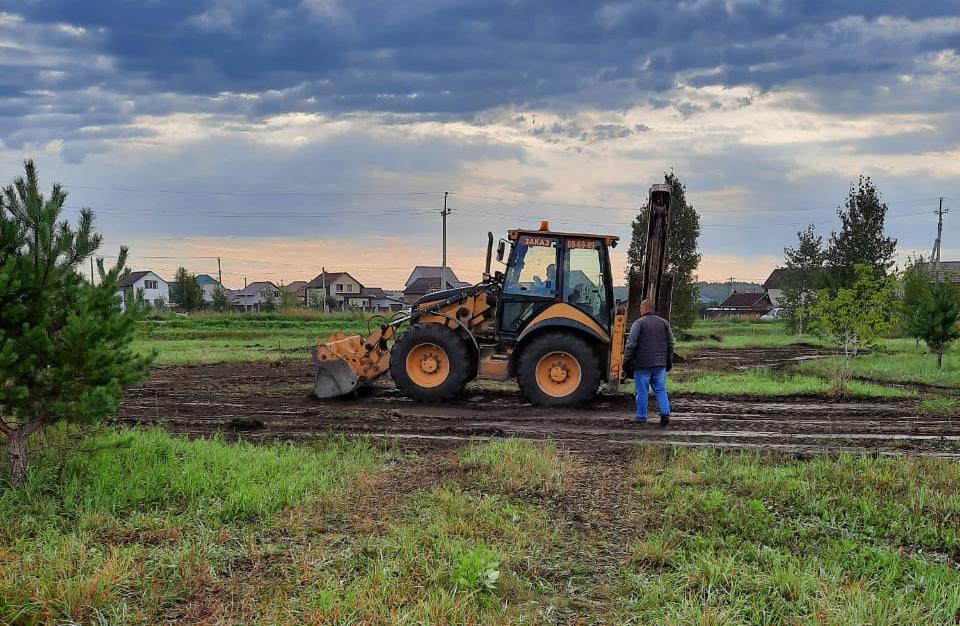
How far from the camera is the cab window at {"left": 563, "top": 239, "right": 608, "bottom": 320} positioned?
11586mm

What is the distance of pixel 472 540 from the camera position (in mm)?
5148

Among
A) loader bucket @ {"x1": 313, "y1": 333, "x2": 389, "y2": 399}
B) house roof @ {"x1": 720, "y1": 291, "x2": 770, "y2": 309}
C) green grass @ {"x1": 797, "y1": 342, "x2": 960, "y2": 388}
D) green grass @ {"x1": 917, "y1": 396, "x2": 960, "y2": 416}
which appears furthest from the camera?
house roof @ {"x1": 720, "y1": 291, "x2": 770, "y2": 309}

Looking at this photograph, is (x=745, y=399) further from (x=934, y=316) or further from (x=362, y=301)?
(x=362, y=301)

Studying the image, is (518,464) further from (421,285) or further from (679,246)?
(421,285)

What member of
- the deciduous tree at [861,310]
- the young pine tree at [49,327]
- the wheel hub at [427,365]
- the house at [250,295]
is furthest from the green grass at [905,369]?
the house at [250,295]

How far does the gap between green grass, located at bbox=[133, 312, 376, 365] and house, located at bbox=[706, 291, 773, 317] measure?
175 ft

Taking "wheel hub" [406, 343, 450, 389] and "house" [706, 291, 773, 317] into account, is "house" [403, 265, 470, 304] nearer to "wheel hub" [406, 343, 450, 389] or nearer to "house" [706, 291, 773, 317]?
"house" [706, 291, 773, 317]

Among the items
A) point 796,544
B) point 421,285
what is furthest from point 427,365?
point 421,285

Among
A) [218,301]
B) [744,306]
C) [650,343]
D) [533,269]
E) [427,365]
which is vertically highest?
[744,306]

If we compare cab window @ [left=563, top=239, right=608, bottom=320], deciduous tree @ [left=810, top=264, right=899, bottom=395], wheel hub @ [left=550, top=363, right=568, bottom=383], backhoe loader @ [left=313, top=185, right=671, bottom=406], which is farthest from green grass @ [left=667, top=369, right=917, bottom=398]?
wheel hub @ [left=550, top=363, right=568, bottom=383]

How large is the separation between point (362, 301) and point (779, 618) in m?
98.9

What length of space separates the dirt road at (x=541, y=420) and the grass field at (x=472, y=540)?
1.58 meters

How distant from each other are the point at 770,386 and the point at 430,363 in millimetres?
6499

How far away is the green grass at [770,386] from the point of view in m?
13.0
